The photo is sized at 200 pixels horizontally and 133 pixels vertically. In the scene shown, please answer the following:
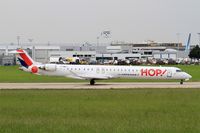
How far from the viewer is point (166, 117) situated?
2006 cm

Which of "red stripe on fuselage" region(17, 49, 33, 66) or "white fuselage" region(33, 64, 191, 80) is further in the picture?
"red stripe on fuselage" region(17, 49, 33, 66)

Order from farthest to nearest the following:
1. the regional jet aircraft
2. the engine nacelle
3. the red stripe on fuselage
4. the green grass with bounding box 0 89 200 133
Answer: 1. the red stripe on fuselage
2. the engine nacelle
3. the regional jet aircraft
4. the green grass with bounding box 0 89 200 133

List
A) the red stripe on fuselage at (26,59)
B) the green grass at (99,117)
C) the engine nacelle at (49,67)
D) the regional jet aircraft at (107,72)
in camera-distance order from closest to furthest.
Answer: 1. the green grass at (99,117)
2. the regional jet aircraft at (107,72)
3. the engine nacelle at (49,67)
4. the red stripe on fuselage at (26,59)

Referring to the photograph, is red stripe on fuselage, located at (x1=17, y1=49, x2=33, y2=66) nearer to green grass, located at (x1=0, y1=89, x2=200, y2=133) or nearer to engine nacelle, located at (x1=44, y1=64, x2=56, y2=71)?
engine nacelle, located at (x1=44, y1=64, x2=56, y2=71)

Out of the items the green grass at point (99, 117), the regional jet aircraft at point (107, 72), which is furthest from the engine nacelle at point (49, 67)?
the green grass at point (99, 117)

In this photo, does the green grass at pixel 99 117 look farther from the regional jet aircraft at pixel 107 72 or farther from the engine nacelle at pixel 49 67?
the engine nacelle at pixel 49 67

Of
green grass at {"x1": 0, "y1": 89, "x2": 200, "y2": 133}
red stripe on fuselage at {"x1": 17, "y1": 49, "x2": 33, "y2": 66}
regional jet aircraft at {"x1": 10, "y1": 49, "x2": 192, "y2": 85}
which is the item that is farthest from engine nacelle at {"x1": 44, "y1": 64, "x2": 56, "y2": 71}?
green grass at {"x1": 0, "y1": 89, "x2": 200, "y2": 133}

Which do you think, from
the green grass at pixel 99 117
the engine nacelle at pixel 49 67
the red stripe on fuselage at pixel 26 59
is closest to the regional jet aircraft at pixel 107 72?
the engine nacelle at pixel 49 67

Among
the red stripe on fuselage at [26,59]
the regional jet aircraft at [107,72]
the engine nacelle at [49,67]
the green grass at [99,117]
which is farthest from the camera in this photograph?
the red stripe on fuselage at [26,59]

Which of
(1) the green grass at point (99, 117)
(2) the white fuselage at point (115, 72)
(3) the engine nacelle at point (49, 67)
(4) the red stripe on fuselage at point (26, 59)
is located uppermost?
(4) the red stripe on fuselage at point (26, 59)

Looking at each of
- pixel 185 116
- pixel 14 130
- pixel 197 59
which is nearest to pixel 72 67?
pixel 185 116

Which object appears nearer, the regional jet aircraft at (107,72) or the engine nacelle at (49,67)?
the regional jet aircraft at (107,72)

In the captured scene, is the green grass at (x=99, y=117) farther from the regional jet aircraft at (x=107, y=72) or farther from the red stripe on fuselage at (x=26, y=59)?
the red stripe on fuselage at (x=26, y=59)

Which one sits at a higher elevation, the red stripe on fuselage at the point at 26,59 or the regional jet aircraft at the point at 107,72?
the red stripe on fuselage at the point at 26,59
